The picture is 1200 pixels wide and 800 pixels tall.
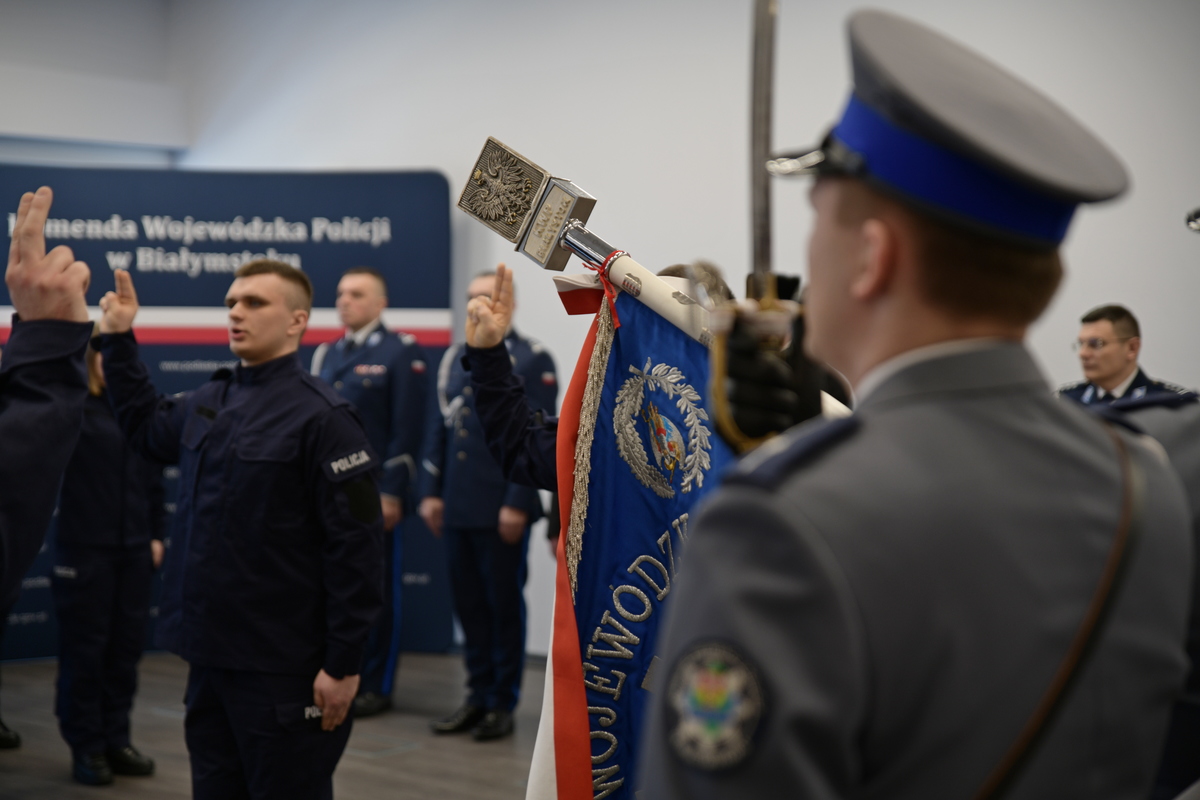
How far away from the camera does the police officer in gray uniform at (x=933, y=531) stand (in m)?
0.65

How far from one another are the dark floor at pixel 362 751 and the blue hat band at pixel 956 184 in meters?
3.08

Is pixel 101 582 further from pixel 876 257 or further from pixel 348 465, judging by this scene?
pixel 876 257

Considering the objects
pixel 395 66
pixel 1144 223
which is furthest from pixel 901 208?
pixel 395 66

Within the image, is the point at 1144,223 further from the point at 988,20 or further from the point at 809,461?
the point at 809,461

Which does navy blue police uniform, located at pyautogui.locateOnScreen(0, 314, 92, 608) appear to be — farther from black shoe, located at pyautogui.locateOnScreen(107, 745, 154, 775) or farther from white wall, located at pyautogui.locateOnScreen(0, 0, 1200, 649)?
white wall, located at pyautogui.locateOnScreen(0, 0, 1200, 649)

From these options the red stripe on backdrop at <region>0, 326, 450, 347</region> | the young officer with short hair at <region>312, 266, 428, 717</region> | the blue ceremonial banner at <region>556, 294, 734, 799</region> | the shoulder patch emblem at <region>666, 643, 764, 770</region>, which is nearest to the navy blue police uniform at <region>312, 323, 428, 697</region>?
the young officer with short hair at <region>312, 266, 428, 717</region>

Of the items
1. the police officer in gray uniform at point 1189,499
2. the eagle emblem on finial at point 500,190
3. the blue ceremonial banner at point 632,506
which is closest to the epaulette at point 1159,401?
the police officer in gray uniform at point 1189,499

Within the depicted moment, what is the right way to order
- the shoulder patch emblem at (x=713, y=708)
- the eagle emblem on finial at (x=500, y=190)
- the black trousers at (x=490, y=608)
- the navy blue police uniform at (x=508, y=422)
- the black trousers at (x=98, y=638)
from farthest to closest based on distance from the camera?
the black trousers at (x=490, y=608) → the black trousers at (x=98, y=638) → the navy blue police uniform at (x=508, y=422) → the eagle emblem on finial at (x=500, y=190) → the shoulder patch emblem at (x=713, y=708)

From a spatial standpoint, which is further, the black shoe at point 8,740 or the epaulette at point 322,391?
the black shoe at point 8,740

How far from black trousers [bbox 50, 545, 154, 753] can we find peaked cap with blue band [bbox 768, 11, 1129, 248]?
11.8 ft

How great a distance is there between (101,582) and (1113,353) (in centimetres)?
364

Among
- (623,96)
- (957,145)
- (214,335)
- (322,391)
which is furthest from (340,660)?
(623,96)

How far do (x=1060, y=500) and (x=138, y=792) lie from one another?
3505 mm

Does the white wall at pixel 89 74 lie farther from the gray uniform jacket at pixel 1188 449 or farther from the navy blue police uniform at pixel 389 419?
the gray uniform jacket at pixel 1188 449
